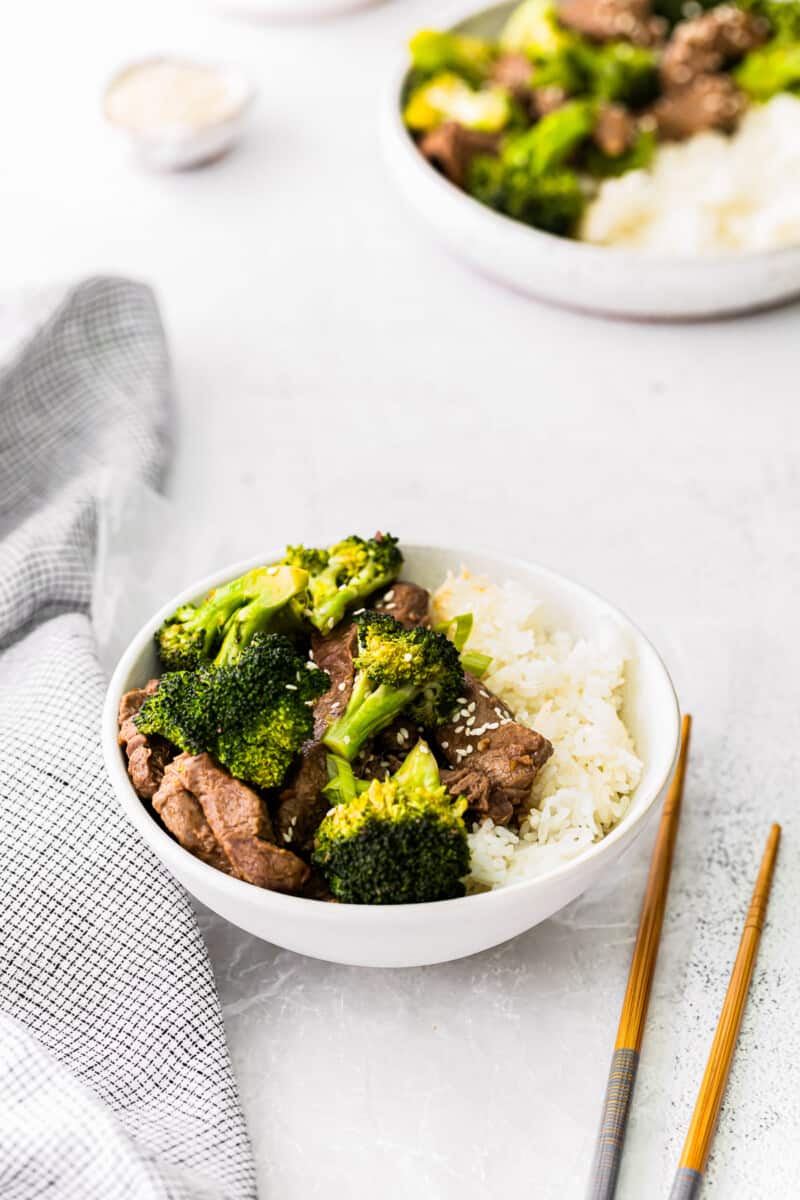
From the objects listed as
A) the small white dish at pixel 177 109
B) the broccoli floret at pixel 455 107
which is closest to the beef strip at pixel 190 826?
the broccoli floret at pixel 455 107

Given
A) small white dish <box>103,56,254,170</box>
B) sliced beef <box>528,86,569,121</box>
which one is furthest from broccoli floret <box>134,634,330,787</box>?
small white dish <box>103,56,254,170</box>

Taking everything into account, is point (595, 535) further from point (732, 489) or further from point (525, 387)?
point (525, 387)

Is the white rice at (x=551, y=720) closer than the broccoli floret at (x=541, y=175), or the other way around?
the white rice at (x=551, y=720)

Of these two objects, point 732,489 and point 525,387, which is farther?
point 525,387

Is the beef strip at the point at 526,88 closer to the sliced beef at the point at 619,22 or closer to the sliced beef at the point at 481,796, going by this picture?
the sliced beef at the point at 619,22

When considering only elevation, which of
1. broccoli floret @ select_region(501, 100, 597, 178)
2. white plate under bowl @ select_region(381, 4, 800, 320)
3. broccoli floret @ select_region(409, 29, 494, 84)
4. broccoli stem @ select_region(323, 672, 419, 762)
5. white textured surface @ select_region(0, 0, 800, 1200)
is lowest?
white textured surface @ select_region(0, 0, 800, 1200)

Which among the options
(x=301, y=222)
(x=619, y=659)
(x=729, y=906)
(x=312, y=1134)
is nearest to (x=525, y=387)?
(x=301, y=222)

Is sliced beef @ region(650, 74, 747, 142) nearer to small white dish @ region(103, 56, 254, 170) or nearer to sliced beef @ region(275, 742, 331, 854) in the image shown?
small white dish @ region(103, 56, 254, 170)
